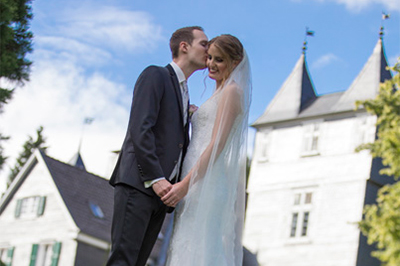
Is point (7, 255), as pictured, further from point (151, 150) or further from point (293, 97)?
point (151, 150)

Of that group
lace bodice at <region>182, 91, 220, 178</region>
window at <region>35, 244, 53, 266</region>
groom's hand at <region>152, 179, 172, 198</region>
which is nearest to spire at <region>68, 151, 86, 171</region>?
window at <region>35, 244, 53, 266</region>

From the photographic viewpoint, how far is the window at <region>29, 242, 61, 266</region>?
34.2m

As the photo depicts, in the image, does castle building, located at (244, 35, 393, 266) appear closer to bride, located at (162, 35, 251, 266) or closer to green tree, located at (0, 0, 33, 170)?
green tree, located at (0, 0, 33, 170)

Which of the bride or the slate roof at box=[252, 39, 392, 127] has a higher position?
the slate roof at box=[252, 39, 392, 127]

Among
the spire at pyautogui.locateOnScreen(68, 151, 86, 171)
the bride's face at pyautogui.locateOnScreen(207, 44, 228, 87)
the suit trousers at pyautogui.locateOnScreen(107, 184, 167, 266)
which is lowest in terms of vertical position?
the suit trousers at pyautogui.locateOnScreen(107, 184, 167, 266)

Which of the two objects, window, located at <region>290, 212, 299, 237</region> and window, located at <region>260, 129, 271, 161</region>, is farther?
window, located at <region>260, 129, 271, 161</region>

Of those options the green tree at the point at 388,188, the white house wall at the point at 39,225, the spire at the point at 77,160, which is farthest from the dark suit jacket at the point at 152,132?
the spire at the point at 77,160

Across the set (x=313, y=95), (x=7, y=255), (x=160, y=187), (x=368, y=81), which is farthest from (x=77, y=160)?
(x=160, y=187)

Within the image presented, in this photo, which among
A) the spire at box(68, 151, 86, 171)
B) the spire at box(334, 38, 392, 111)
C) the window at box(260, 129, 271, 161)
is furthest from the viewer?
the spire at box(68, 151, 86, 171)

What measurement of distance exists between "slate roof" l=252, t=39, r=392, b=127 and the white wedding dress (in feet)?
92.3

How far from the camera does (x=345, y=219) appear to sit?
31766 millimetres

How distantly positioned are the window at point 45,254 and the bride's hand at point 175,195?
29673mm

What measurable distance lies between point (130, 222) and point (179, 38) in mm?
1245

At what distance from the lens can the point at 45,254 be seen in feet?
116
